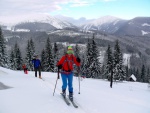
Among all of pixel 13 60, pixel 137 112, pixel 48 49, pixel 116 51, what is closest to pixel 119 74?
pixel 116 51

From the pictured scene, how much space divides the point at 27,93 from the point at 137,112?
549 centimetres

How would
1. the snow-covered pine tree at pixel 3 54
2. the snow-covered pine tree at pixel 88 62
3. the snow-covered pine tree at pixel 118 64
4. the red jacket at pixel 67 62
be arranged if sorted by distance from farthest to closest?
the snow-covered pine tree at pixel 88 62
the snow-covered pine tree at pixel 118 64
the snow-covered pine tree at pixel 3 54
the red jacket at pixel 67 62

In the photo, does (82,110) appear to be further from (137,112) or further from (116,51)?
(116,51)

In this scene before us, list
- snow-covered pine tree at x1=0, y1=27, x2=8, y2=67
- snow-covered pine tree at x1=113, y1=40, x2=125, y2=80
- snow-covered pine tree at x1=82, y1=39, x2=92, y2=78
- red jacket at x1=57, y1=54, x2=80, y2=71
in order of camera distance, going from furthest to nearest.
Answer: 1. snow-covered pine tree at x1=82, y1=39, x2=92, y2=78
2. snow-covered pine tree at x1=113, y1=40, x2=125, y2=80
3. snow-covered pine tree at x1=0, y1=27, x2=8, y2=67
4. red jacket at x1=57, y1=54, x2=80, y2=71

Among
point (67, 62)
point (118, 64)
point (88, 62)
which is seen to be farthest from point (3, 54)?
point (67, 62)

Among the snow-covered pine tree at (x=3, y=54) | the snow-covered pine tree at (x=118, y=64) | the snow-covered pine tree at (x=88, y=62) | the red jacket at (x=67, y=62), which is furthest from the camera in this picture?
the snow-covered pine tree at (x=88, y=62)

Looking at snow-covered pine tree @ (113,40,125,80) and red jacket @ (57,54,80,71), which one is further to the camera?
snow-covered pine tree @ (113,40,125,80)

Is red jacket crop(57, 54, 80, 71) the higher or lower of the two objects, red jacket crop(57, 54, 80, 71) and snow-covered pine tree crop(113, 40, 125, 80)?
the higher

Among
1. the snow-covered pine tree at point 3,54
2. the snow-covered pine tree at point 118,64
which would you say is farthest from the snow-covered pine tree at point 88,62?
the snow-covered pine tree at point 3,54

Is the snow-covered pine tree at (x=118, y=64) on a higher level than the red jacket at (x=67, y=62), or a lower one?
lower

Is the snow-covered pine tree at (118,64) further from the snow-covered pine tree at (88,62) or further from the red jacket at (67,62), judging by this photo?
the red jacket at (67,62)

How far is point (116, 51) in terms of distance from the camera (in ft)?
166

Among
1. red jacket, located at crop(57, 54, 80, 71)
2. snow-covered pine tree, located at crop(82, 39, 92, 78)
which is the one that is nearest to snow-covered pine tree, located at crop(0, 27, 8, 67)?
snow-covered pine tree, located at crop(82, 39, 92, 78)

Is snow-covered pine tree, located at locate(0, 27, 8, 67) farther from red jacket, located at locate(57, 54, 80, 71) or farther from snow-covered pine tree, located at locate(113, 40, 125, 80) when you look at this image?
red jacket, located at locate(57, 54, 80, 71)
